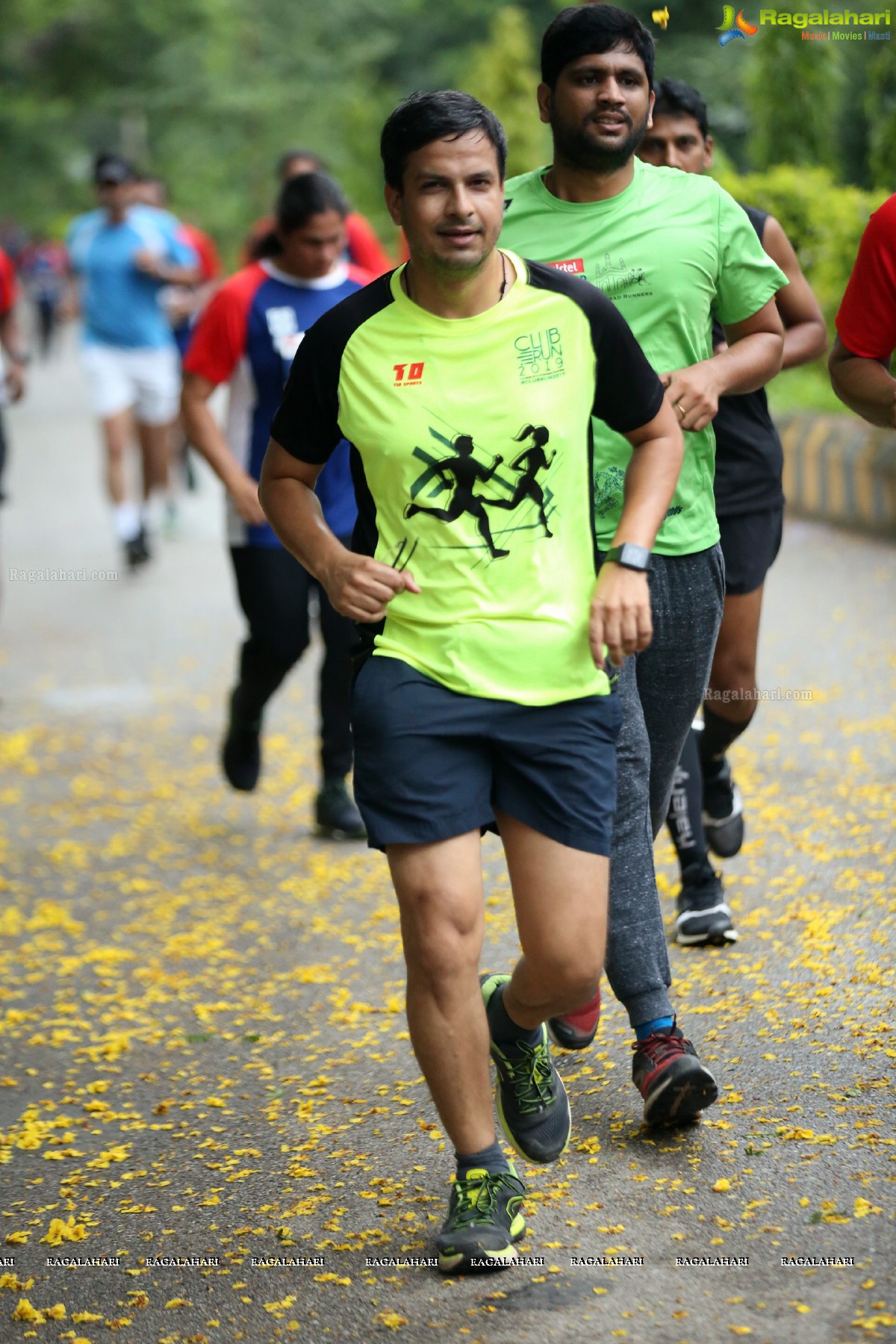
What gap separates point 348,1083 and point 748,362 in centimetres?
206

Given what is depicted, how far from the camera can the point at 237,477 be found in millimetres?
6477

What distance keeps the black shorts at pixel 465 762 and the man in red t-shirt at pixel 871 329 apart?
1437mm

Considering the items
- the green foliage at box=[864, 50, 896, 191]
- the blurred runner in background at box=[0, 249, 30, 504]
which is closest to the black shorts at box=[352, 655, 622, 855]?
the blurred runner in background at box=[0, 249, 30, 504]

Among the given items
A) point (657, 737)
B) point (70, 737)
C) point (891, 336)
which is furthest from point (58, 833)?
point (891, 336)

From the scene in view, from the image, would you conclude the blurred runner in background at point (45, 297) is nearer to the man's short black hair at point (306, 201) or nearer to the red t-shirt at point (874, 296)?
the man's short black hair at point (306, 201)

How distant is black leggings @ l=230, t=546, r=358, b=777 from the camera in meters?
6.57

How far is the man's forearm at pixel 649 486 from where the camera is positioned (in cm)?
352

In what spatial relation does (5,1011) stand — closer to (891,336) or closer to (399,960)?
(399,960)

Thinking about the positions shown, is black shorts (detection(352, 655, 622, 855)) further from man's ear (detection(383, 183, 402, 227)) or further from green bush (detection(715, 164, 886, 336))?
green bush (detection(715, 164, 886, 336))

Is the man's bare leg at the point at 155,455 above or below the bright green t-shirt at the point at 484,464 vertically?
below

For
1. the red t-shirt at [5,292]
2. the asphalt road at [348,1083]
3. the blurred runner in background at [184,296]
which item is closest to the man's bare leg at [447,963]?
the asphalt road at [348,1083]

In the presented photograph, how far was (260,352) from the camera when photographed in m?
6.52

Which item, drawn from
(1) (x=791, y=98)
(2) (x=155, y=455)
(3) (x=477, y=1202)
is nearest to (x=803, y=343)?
(3) (x=477, y=1202)

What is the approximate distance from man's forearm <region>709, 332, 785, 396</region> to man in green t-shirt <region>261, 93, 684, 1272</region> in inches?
20.2
